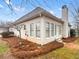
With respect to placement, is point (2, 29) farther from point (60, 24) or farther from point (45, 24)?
point (45, 24)

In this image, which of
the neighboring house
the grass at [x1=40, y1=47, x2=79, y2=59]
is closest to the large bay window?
the neighboring house

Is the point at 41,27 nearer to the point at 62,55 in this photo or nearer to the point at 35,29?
the point at 35,29

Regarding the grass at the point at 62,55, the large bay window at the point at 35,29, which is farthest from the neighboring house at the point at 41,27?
the grass at the point at 62,55

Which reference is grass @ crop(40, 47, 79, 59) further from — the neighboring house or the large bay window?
the large bay window

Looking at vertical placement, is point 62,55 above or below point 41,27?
below

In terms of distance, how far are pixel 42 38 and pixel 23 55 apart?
5.15m

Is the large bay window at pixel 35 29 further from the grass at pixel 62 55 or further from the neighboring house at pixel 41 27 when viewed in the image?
the grass at pixel 62 55

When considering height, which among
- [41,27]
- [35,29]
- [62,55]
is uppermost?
[41,27]

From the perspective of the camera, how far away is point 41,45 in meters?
17.3

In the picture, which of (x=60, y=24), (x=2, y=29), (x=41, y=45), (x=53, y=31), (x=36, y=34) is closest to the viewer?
(x=41, y=45)

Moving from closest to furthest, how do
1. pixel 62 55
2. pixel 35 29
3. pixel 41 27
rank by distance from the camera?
pixel 62 55, pixel 41 27, pixel 35 29

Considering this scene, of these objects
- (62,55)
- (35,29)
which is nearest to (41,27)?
(35,29)

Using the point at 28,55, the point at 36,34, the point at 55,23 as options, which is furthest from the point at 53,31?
the point at 28,55

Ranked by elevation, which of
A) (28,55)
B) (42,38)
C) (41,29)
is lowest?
(28,55)
